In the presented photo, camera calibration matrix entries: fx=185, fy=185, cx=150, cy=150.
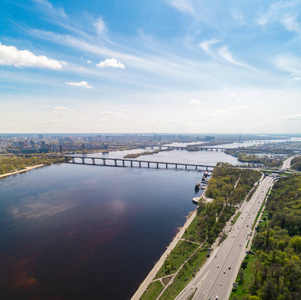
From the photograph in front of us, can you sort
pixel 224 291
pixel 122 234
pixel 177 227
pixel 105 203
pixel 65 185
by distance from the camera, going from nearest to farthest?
pixel 224 291 < pixel 122 234 < pixel 177 227 < pixel 105 203 < pixel 65 185

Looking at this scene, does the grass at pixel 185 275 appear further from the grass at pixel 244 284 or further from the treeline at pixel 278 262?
the treeline at pixel 278 262

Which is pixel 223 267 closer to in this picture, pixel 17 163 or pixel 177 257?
pixel 177 257

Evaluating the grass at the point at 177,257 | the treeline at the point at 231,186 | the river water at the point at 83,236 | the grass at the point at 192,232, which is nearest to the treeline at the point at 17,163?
the river water at the point at 83,236

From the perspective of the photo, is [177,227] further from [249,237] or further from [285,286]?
[285,286]

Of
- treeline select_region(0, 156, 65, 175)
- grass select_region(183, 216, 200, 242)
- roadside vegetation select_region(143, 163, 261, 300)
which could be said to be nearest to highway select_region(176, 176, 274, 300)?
roadside vegetation select_region(143, 163, 261, 300)

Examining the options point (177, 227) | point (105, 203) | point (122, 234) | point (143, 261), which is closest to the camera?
point (143, 261)

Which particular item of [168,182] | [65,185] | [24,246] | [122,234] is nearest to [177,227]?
[122,234]

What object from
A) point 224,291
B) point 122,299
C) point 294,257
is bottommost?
point 122,299

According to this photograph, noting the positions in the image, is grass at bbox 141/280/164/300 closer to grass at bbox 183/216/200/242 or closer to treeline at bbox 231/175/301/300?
treeline at bbox 231/175/301/300
